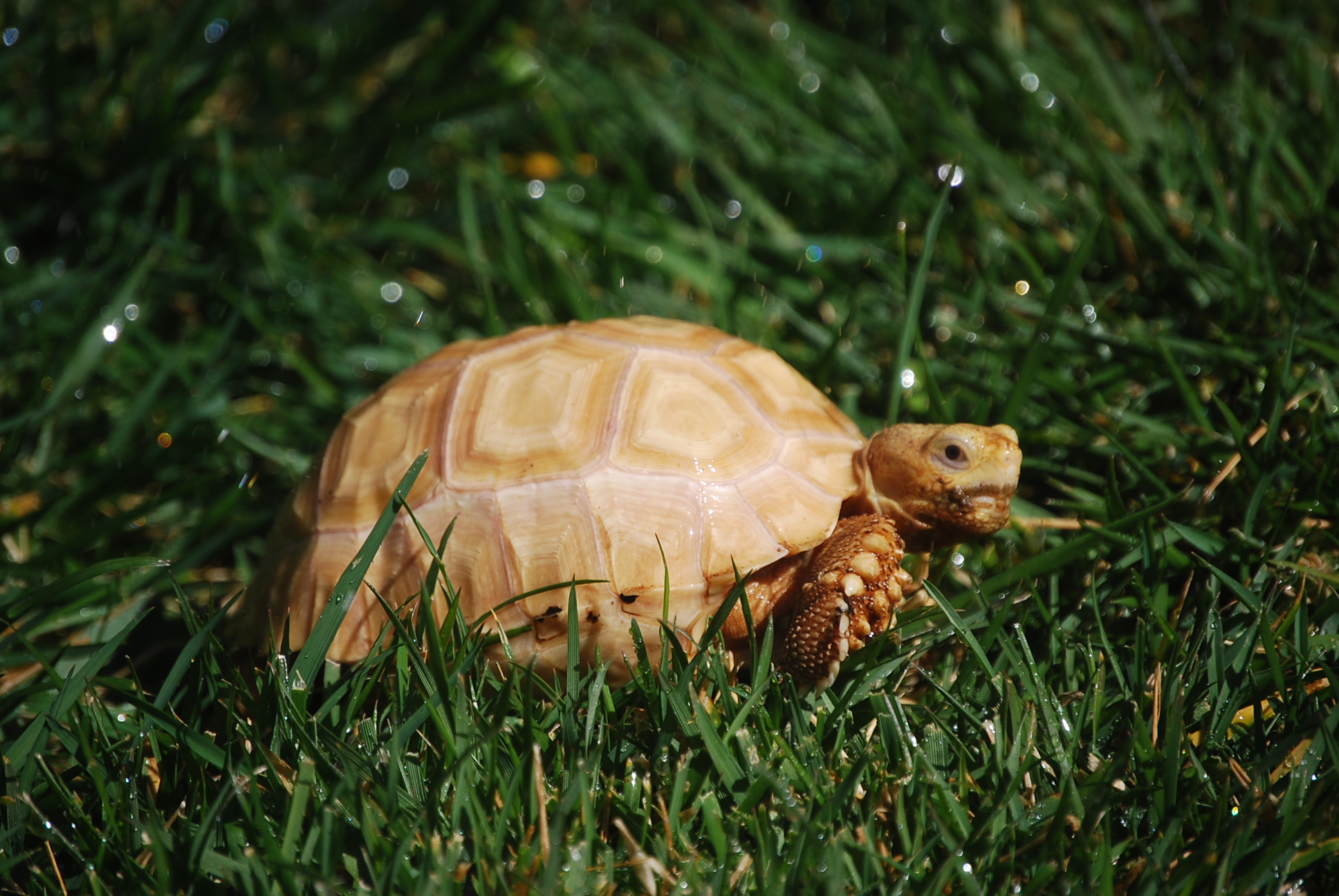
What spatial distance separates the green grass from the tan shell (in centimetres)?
14

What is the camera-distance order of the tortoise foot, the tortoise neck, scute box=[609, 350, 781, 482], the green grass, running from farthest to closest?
Result: 1. the tortoise neck
2. scute box=[609, 350, 781, 482]
3. the tortoise foot
4. the green grass

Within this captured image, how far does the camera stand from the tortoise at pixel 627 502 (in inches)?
77.0

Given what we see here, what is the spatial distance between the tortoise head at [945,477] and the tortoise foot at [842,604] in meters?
0.12

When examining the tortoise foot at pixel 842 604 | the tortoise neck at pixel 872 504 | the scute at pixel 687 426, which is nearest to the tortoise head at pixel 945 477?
the tortoise neck at pixel 872 504

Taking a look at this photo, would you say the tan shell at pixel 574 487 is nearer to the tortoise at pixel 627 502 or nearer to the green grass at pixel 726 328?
the tortoise at pixel 627 502

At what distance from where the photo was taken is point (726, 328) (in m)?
3.00

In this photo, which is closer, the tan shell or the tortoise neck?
the tan shell

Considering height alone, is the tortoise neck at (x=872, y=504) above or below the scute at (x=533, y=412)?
below

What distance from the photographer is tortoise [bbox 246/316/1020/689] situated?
6.41ft

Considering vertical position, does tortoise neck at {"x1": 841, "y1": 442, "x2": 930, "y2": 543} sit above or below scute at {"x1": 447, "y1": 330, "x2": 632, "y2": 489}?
below

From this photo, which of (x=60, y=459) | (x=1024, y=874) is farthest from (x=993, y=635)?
(x=60, y=459)

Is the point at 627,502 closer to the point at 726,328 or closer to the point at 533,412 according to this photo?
the point at 533,412

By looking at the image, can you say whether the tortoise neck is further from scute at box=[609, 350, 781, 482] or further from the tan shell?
scute at box=[609, 350, 781, 482]

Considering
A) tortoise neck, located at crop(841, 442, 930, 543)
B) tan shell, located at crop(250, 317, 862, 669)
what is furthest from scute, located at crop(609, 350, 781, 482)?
tortoise neck, located at crop(841, 442, 930, 543)
